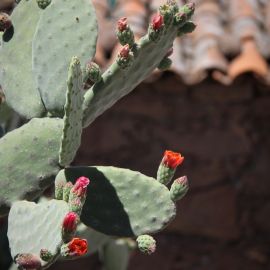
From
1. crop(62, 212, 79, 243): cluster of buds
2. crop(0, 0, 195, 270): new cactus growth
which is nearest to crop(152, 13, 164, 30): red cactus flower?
crop(0, 0, 195, 270): new cactus growth

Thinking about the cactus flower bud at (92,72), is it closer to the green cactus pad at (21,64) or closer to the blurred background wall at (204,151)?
the green cactus pad at (21,64)

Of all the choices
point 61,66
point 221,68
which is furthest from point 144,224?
point 221,68

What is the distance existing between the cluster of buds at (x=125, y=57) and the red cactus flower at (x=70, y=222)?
44cm

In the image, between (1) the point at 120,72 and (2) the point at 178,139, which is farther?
(2) the point at 178,139

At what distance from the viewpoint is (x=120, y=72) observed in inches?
82.9

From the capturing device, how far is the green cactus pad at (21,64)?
7.32ft

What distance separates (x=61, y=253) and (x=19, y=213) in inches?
11.8

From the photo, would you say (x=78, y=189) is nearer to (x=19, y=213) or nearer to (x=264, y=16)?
(x=19, y=213)

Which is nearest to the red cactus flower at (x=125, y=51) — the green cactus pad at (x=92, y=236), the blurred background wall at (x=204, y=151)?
the green cactus pad at (x=92, y=236)

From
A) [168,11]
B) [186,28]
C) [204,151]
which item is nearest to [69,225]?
[168,11]

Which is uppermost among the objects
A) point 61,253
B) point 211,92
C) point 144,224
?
point 61,253

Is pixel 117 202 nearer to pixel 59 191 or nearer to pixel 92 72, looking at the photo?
pixel 59 191

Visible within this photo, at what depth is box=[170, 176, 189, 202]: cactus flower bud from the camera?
2.01 meters

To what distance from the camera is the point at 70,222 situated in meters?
1.74
